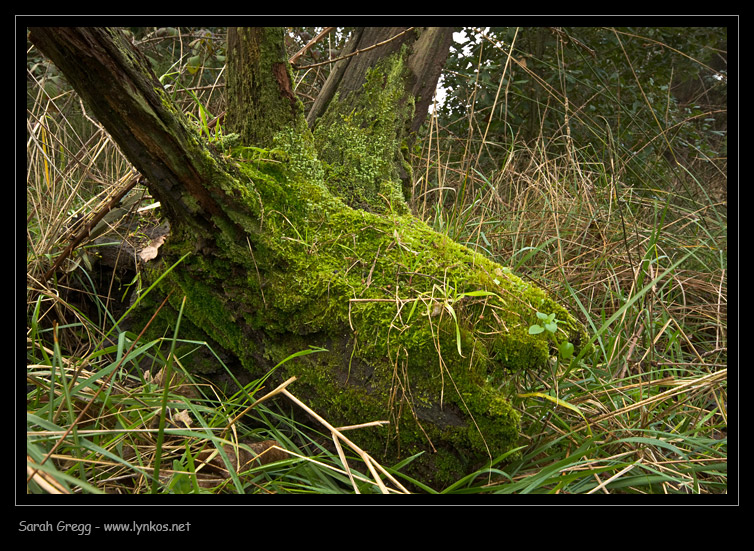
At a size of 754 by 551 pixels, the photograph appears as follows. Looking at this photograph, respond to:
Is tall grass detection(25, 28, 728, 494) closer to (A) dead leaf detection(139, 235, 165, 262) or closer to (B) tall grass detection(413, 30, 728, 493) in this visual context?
(B) tall grass detection(413, 30, 728, 493)

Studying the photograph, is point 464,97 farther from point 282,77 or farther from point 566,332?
point 566,332

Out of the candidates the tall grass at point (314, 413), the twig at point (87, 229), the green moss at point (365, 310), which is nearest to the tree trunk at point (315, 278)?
the green moss at point (365, 310)

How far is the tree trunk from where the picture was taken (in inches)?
53.9

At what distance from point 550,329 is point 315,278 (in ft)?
2.40
